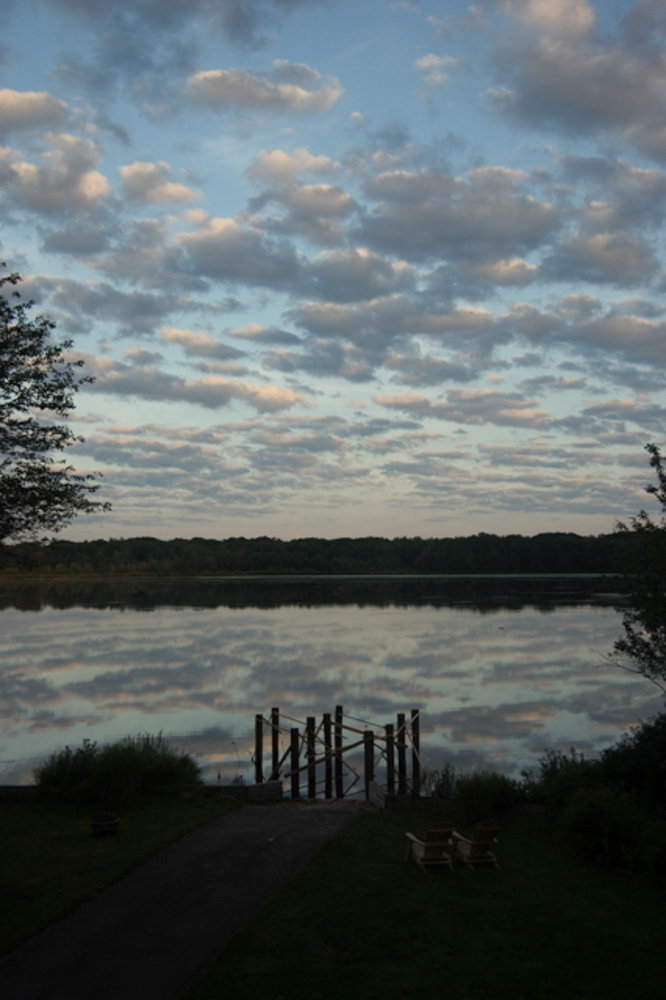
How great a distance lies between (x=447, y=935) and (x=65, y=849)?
6.46 meters

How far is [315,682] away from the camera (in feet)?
118

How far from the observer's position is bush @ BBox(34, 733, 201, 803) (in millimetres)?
15766

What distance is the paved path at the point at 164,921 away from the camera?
24.9ft

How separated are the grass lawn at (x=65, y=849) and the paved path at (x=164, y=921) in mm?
256

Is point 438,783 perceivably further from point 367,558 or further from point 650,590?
point 367,558

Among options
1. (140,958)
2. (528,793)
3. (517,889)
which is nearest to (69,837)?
(140,958)

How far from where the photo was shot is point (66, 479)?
1512cm

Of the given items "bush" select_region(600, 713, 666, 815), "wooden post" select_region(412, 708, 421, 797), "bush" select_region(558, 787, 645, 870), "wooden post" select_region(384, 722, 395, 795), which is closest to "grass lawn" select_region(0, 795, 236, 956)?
"wooden post" select_region(384, 722, 395, 795)

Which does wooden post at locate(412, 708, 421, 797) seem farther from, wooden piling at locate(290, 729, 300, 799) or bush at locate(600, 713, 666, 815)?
bush at locate(600, 713, 666, 815)

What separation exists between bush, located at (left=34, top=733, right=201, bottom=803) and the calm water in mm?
3862

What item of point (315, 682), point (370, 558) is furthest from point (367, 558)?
point (315, 682)

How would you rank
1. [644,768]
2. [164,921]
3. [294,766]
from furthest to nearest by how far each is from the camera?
[294,766] → [644,768] → [164,921]

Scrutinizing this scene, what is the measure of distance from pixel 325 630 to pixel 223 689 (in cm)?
2508

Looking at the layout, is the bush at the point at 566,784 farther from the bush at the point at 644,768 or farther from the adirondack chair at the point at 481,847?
the adirondack chair at the point at 481,847
